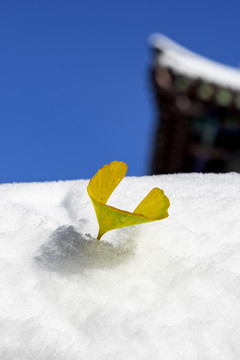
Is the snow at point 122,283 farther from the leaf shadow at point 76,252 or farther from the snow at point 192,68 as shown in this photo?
the snow at point 192,68

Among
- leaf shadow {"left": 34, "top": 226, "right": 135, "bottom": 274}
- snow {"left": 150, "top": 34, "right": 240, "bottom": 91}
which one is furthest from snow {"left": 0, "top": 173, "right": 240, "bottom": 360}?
snow {"left": 150, "top": 34, "right": 240, "bottom": 91}

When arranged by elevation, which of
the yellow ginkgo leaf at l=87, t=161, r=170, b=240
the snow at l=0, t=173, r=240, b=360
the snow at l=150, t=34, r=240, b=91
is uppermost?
the yellow ginkgo leaf at l=87, t=161, r=170, b=240

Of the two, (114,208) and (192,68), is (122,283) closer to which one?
(114,208)

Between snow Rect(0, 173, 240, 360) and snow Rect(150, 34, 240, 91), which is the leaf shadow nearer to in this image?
snow Rect(0, 173, 240, 360)

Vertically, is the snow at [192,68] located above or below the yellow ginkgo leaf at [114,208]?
below

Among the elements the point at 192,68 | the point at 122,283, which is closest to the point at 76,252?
the point at 122,283

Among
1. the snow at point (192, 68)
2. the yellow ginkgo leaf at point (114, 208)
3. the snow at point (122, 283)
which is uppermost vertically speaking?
the yellow ginkgo leaf at point (114, 208)

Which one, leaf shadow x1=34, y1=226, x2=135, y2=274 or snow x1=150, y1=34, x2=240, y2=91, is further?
snow x1=150, y1=34, x2=240, y2=91

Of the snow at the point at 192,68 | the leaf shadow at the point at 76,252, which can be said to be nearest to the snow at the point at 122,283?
the leaf shadow at the point at 76,252
